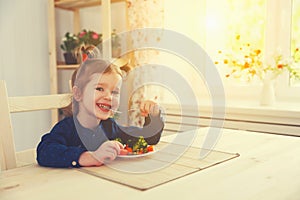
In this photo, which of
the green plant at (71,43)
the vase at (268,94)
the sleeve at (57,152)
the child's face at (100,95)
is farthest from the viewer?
the green plant at (71,43)

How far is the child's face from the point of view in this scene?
922mm

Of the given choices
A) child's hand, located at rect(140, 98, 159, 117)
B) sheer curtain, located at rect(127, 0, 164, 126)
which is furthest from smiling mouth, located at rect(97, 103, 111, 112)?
sheer curtain, located at rect(127, 0, 164, 126)

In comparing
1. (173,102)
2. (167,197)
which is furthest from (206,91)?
(167,197)

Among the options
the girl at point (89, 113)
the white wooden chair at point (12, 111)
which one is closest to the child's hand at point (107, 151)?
the girl at point (89, 113)

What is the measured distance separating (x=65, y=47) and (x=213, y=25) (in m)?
1.11

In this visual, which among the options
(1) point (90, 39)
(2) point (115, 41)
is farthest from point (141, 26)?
(1) point (90, 39)

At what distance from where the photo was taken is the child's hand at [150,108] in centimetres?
101

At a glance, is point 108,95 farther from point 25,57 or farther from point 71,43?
point 25,57

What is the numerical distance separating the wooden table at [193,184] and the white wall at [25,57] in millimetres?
1510

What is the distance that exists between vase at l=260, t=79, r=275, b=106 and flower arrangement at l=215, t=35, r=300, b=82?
0.06 m

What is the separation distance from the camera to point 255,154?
974 mm

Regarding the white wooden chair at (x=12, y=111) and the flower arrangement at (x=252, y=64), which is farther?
the flower arrangement at (x=252, y=64)

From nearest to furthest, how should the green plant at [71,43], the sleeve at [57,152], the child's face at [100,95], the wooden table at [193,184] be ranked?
the wooden table at [193,184] → the sleeve at [57,152] → the child's face at [100,95] → the green plant at [71,43]

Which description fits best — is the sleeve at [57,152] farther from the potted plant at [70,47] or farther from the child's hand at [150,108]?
the potted plant at [70,47]
